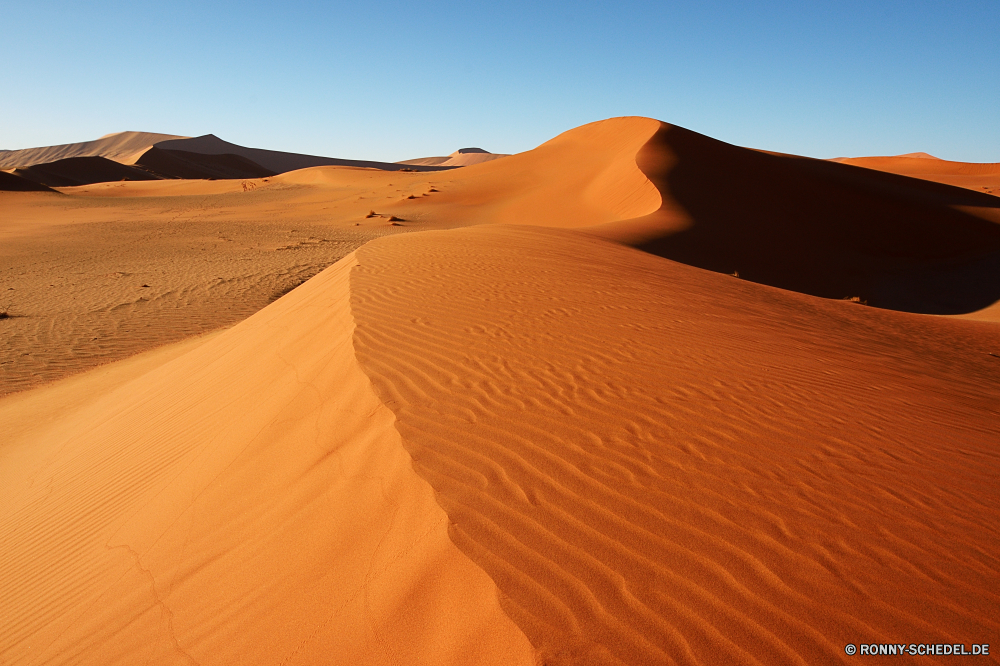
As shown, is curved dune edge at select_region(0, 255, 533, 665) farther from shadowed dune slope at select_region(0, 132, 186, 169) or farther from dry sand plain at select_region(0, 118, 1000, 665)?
shadowed dune slope at select_region(0, 132, 186, 169)

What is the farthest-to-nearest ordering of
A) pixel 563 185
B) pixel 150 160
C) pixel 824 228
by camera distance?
pixel 150 160 → pixel 563 185 → pixel 824 228

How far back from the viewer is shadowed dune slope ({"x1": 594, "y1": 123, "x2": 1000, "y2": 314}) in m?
15.9

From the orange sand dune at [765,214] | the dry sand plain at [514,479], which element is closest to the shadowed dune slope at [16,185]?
the orange sand dune at [765,214]

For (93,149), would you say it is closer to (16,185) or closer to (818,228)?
(16,185)

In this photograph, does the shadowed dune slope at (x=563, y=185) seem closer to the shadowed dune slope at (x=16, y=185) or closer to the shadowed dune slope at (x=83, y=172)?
the shadowed dune slope at (x=16, y=185)

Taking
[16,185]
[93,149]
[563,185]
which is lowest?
[16,185]

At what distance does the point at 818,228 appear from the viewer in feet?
66.7

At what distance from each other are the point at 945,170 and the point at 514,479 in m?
55.2

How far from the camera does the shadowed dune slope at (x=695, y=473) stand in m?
2.16

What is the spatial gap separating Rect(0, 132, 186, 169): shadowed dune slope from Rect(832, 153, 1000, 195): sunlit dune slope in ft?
336

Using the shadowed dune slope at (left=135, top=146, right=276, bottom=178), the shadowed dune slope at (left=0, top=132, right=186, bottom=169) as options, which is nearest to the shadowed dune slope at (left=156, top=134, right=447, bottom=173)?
the shadowed dune slope at (left=0, top=132, right=186, bottom=169)

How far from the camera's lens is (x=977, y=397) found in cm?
469

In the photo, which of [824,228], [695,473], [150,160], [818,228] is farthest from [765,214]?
[150,160]

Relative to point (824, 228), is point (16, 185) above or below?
below
